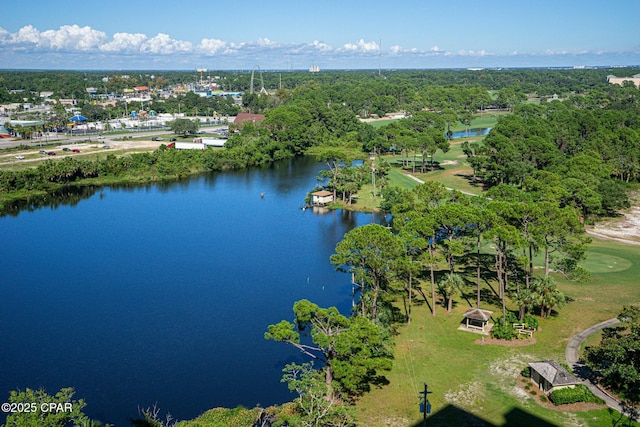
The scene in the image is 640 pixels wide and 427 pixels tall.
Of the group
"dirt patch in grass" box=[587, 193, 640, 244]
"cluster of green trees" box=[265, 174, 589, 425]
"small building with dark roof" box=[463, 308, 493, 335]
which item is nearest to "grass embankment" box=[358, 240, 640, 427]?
"small building with dark roof" box=[463, 308, 493, 335]

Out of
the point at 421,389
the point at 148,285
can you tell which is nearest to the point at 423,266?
the point at 421,389

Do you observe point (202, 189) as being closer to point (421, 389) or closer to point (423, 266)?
point (423, 266)

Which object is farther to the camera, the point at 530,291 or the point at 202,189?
the point at 202,189

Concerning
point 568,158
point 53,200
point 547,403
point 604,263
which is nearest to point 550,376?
point 547,403

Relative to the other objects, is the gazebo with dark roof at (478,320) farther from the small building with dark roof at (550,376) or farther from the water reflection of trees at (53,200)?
the water reflection of trees at (53,200)

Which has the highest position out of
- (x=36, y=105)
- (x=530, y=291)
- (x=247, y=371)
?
(x=36, y=105)
